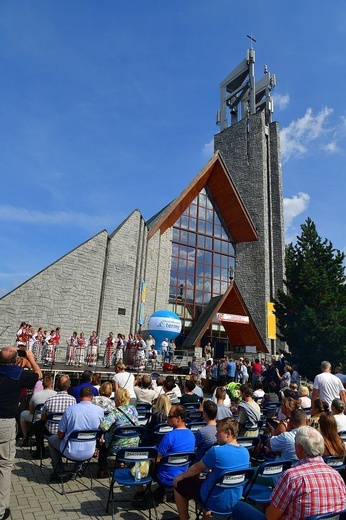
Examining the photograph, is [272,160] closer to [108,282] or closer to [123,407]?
[108,282]

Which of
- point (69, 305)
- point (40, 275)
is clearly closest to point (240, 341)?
point (69, 305)

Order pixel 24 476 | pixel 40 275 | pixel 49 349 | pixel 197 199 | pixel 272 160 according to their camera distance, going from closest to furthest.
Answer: pixel 24 476, pixel 49 349, pixel 40 275, pixel 197 199, pixel 272 160

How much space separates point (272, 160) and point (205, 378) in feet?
70.1

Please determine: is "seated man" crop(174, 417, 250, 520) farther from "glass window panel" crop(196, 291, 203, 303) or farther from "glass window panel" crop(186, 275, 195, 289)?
"glass window panel" crop(196, 291, 203, 303)

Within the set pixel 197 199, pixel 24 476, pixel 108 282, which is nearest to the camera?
pixel 24 476

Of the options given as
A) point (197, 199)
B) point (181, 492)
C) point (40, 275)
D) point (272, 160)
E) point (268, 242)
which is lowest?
point (181, 492)

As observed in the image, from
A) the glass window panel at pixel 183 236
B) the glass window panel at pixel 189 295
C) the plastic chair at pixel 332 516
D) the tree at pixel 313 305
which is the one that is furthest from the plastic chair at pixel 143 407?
the glass window panel at pixel 183 236

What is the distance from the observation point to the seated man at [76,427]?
4516 mm

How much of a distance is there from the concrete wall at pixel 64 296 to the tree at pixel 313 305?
36.9 ft

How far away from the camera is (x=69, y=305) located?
1762 centimetres

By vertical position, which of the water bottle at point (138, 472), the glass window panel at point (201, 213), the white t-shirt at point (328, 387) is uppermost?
the glass window panel at point (201, 213)

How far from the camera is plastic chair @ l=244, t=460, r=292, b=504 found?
3.32 meters

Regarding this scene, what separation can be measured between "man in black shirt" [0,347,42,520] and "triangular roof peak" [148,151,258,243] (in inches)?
838

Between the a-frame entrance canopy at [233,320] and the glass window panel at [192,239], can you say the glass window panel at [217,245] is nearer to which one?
the glass window panel at [192,239]
